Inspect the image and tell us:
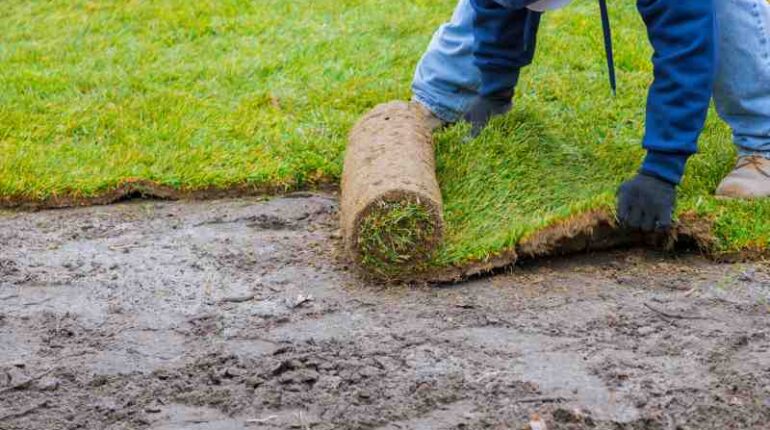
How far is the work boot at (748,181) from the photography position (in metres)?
4.05

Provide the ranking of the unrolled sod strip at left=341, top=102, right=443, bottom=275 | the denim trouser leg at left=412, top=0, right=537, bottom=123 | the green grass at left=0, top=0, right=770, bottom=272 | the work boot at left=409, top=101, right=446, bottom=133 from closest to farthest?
the unrolled sod strip at left=341, top=102, right=443, bottom=275
the green grass at left=0, top=0, right=770, bottom=272
the work boot at left=409, top=101, right=446, bottom=133
the denim trouser leg at left=412, top=0, right=537, bottom=123

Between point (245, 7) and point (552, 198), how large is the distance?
3189 mm

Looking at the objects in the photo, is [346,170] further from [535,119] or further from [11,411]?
[11,411]

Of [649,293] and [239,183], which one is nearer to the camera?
[649,293]

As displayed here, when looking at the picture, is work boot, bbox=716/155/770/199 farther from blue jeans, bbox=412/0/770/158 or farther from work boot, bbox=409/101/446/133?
work boot, bbox=409/101/446/133

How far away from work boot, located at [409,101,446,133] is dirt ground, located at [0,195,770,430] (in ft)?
2.14

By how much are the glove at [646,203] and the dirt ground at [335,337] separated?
0.15 metres

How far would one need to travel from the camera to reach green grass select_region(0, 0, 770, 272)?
13.6 feet

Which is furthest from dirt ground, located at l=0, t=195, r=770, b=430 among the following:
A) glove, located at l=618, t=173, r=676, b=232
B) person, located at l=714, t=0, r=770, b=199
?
person, located at l=714, t=0, r=770, b=199

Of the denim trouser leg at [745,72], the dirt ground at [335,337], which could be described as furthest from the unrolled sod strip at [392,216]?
the denim trouser leg at [745,72]

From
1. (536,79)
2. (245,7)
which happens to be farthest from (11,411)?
(245,7)

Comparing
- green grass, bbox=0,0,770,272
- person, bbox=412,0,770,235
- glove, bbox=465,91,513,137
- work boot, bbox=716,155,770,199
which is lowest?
green grass, bbox=0,0,770,272

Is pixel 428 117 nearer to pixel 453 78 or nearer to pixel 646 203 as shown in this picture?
pixel 453 78

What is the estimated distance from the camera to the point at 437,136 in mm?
4543
